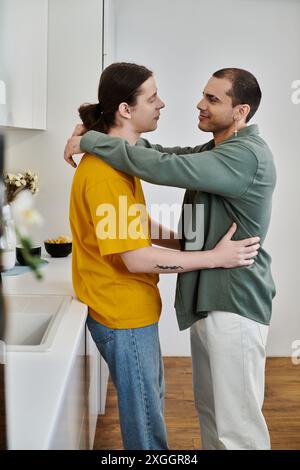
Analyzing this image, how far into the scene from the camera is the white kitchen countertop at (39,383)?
784 millimetres

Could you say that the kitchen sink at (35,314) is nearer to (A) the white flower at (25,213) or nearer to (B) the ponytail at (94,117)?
(B) the ponytail at (94,117)

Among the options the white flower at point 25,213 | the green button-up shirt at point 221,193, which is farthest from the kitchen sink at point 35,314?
the white flower at point 25,213

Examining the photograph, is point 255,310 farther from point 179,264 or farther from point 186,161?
point 186,161

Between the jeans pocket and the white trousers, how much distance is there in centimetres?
29

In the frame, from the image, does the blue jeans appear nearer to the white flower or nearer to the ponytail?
the ponytail

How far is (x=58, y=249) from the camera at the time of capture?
2357mm

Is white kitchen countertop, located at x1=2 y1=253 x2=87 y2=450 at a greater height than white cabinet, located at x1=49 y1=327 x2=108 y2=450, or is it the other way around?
white kitchen countertop, located at x1=2 y1=253 x2=87 y2=450

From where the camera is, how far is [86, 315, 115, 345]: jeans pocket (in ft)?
4.75

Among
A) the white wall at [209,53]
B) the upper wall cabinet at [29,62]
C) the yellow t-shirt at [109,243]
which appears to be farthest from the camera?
the white wall at [209,53]

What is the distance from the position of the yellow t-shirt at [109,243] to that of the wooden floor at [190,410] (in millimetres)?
1032

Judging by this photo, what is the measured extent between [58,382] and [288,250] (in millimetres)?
2560

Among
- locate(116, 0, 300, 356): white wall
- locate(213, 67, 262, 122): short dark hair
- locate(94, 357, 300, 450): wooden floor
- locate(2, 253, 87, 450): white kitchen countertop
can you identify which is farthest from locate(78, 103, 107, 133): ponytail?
locate(116, 0, 300, 356): white wall

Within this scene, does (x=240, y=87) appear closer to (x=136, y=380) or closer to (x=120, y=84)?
(x=120, y=84)

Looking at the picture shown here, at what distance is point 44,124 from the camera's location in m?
2.44
